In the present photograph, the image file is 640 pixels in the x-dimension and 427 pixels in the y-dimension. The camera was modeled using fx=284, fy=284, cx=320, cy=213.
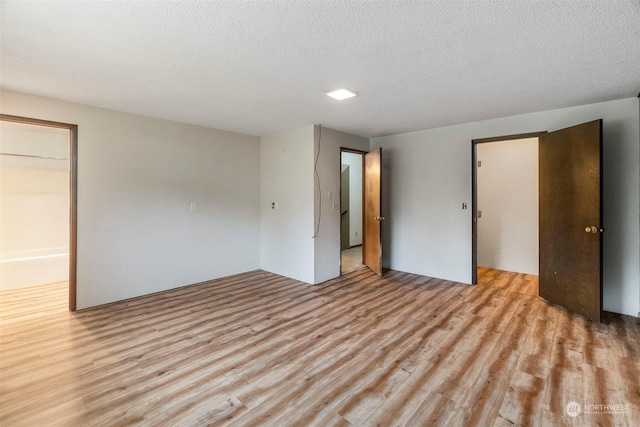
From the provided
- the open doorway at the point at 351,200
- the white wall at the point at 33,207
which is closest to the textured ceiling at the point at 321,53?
the white wall at the point at 33,207

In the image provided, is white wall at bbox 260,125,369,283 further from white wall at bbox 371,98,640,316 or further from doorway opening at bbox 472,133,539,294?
doorway opening at bbox 472,133,539,294

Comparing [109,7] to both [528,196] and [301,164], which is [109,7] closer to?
[301,164]

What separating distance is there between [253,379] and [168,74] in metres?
2.59

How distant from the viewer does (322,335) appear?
2699mm

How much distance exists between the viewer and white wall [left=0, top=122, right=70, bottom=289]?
14.2 ft

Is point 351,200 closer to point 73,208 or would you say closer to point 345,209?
point 345,209

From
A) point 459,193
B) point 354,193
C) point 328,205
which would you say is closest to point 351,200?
point 354,193

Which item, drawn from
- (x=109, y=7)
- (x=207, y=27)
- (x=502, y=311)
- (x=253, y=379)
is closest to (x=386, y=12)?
(x=207, y=27)

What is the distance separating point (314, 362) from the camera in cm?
225

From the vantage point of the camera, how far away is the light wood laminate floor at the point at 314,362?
1719 millimetres

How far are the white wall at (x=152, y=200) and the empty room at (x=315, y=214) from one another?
1.1 inches

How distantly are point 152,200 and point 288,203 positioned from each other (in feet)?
6.32

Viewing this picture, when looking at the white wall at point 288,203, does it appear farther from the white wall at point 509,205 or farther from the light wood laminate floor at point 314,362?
the white wall at point 509,205

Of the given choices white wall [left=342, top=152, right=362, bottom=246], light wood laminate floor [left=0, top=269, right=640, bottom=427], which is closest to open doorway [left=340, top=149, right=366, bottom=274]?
white wall [left=342, top=152, right=362, bottom=246]
